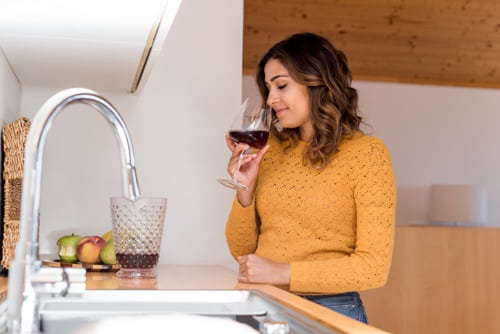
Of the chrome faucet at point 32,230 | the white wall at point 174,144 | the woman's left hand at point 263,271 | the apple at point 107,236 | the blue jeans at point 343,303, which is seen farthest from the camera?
the white wall at point 174,144

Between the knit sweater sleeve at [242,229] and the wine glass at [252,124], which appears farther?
the knit sweater sleeve at [242,229]

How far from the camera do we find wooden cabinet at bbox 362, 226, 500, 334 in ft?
11.7

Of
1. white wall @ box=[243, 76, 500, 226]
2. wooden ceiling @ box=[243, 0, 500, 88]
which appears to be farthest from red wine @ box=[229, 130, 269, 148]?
white wall @ box=[243, 76, 500, 226]

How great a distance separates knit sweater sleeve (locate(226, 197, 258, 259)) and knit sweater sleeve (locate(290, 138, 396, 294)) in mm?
249

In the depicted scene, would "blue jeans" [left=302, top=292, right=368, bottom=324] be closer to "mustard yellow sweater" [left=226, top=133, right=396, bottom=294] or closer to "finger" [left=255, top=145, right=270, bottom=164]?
"mustard yellow sweater" [left=226, top=133, right=396, bottom=294]

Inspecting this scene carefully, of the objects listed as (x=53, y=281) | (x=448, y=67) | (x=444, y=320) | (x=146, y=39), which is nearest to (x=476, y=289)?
(x=444, y=320)

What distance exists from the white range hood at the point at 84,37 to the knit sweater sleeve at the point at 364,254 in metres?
0.56

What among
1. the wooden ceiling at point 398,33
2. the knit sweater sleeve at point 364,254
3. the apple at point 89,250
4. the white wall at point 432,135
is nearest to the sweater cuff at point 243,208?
the knit sweater sleeve at point 364,254

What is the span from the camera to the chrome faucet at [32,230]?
775mm

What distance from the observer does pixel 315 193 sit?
164 centimetres

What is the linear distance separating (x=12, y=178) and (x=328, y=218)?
2.48ft

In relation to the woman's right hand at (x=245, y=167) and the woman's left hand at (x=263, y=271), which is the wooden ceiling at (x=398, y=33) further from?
the woman's left hand at (x=263, y=271)

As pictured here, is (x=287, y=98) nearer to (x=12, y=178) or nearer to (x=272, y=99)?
(x=272, y=99)

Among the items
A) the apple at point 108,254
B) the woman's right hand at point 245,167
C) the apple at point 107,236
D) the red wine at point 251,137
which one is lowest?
the apple at point 108,254
